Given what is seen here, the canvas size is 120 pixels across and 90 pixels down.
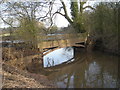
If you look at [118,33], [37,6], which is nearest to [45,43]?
[37,6]

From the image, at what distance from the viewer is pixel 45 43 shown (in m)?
10.2

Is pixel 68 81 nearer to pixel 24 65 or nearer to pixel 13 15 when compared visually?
pixel 24 65

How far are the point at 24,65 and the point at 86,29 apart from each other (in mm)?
9184

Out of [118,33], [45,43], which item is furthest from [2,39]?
[118,33]

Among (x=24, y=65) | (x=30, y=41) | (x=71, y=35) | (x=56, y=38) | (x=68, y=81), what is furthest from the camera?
(x=71, y=35)

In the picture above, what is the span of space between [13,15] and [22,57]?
3.35m

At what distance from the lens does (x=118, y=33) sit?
8.94 metres

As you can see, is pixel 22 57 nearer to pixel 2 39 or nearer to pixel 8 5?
pixel 2 39

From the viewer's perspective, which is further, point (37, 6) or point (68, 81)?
point (37, 6)

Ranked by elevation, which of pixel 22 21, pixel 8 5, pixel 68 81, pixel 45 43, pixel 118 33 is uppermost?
pixel 8 5

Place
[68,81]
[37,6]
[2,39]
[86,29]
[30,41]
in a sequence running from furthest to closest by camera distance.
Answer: [86,29], [37,6], [30,41], [2,39], [68,81]

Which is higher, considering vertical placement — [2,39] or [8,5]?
[8,5]

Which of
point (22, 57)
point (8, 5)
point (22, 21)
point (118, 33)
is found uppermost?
point (8, 5)

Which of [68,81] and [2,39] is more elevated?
[2,39]
